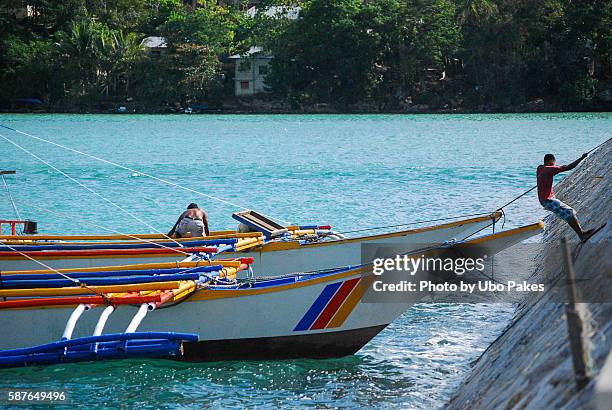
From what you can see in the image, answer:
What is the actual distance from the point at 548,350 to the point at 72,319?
5100mm

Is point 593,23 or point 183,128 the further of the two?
point 593,23

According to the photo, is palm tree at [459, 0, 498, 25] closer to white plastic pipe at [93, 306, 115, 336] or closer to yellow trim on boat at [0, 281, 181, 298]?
yellow trim on boat at [0, 281, 181, 298]

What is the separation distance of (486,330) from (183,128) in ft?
186

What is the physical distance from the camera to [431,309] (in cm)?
1398

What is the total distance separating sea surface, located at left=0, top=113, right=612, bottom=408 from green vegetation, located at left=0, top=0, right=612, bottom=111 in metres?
5.12

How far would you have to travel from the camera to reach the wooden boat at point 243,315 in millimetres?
10734

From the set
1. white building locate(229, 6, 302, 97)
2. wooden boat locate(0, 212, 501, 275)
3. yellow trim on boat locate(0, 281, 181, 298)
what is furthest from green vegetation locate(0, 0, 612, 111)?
yellow trim on boat locate(0, 281, 181, 298)

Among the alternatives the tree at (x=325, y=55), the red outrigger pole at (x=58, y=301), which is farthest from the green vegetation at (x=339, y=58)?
the red outrigger pole at (x=58, y=301)

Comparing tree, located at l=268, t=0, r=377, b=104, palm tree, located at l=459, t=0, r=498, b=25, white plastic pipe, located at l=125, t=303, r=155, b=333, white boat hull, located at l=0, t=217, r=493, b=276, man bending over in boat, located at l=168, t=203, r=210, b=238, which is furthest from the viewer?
tree, located at l=268, t=0, r=377, b=104

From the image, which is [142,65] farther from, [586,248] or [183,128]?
[586,248]

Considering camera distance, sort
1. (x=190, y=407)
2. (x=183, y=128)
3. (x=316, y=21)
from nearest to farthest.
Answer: (x=190, y=407), (x=183, y=128), (x=316, y=21)

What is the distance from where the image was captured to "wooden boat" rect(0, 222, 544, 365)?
1073 cm

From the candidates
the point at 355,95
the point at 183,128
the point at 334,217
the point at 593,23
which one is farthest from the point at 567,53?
the point at 334,217

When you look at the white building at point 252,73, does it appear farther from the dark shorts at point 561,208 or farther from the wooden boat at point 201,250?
the dark shorts at point 561,208
